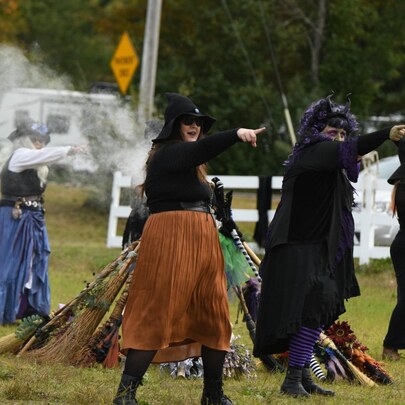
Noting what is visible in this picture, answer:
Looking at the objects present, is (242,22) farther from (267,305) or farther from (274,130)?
(267,305)

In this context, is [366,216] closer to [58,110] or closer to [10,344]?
[10,344]

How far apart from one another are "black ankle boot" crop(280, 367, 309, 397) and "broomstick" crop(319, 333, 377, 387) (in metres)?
0.90

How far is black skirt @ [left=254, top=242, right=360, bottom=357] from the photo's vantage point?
8344mm

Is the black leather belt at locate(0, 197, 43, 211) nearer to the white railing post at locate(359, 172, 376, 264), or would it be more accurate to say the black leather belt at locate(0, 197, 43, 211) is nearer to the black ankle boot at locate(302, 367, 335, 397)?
the black ankle boot at locate(302, 367, 335, 397)

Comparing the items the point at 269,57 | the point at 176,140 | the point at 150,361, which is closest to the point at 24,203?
the point at 176,140

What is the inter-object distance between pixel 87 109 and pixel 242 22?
1068 cm

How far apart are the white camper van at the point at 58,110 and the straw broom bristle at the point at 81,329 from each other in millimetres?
3415

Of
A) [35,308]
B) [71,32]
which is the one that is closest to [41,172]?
[35,308]

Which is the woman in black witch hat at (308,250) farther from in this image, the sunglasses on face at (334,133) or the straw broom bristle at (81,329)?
the straw broom bristle at (81,329)

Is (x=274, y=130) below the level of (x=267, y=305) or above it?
above

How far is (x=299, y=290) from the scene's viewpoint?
8.36 metres

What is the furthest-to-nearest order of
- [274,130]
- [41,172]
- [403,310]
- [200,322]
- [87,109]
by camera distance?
[274,130], [87,109], [41,172], [403,310], [200,322]

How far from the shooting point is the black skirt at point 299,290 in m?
8.34

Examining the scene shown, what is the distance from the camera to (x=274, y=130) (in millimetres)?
27578
